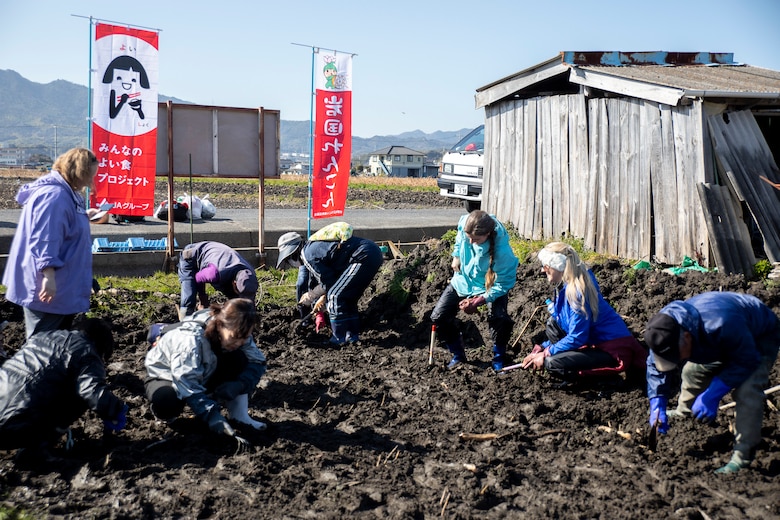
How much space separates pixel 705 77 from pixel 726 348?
246 inches

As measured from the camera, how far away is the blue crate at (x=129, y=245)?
9.59 metres

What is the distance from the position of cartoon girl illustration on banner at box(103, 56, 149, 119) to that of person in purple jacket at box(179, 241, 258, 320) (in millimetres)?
3207

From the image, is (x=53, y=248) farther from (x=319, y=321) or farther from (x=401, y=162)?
(x=401, y=162)

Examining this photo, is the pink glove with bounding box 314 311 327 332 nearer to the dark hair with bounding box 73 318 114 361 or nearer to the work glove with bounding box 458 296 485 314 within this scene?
the work glove with bounding box 458 296 485 314

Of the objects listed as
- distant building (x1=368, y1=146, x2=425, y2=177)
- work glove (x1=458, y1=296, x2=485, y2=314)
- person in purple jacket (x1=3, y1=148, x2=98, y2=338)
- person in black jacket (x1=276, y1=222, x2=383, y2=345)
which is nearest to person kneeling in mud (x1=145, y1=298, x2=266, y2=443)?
person in purple jacket (x1=3, y1=148, x2=98, y2=338)

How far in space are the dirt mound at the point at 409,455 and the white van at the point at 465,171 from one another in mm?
8204

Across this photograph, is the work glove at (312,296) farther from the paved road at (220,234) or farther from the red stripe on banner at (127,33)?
the red stripe on banner at (127,33)

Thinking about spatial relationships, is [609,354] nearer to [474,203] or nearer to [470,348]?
[470,348]

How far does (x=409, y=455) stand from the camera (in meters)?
4.73

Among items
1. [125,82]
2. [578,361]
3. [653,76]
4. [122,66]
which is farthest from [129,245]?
[653,76]

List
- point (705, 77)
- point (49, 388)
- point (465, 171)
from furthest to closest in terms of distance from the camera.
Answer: point (465, 171)
point (705, 77)
point (49, 388)

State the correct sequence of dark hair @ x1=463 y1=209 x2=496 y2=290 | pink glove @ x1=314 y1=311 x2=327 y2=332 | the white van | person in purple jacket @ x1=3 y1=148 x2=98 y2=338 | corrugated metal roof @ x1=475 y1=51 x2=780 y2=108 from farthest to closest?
the white van → corrugated metal roof @ x1=475 y1=51 x2=780 y2=108 → pink glove @ x1=314 y1=311 x2=327 y2=332 → dark hair @ x1=463 y1=209 x2=496 y2=290 → person in purple jacket @ x1=3 y1=148 x2=98 y2=338

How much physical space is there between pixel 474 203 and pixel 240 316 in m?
11.6

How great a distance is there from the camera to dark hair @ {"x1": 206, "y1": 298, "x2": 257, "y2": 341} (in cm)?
457
